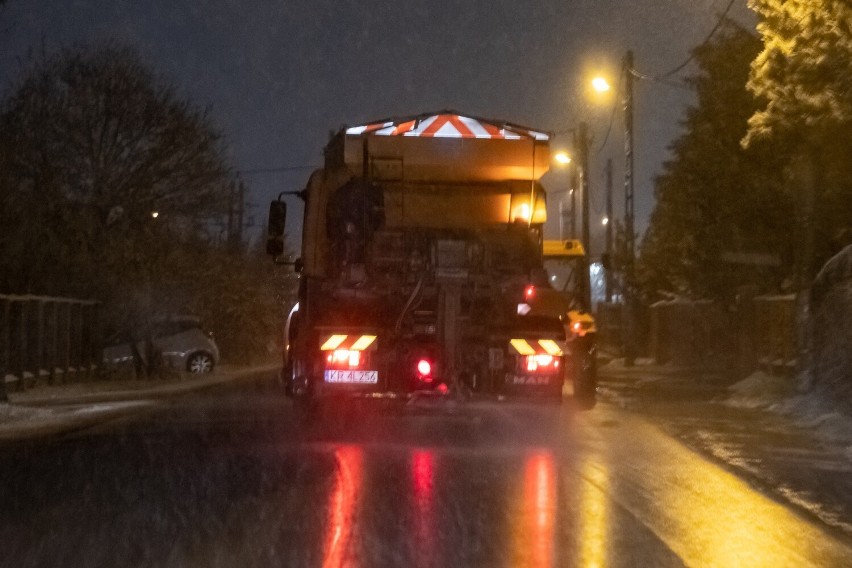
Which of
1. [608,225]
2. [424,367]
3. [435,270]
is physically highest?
[608,225]

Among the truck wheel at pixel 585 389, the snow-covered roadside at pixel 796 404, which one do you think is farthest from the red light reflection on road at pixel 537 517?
the truck wheel at pixel 585 389

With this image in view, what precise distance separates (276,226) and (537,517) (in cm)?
826

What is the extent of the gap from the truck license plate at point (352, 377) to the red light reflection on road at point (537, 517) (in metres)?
2.88

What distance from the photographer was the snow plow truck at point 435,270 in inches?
624

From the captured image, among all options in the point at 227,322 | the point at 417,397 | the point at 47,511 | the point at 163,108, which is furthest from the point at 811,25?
the point at 227,322

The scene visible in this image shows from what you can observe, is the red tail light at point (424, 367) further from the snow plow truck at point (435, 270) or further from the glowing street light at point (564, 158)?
the glowing street light at point (564, 158)

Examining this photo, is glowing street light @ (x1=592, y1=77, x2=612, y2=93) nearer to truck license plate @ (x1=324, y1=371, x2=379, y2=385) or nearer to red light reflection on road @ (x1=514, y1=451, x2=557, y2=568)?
truck license plate @ (x1=324, y1=371, x2=379, y2=385)

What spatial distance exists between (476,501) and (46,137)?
29189 millimetres

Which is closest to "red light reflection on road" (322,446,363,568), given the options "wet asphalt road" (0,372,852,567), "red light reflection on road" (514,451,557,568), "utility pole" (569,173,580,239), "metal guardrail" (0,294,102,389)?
"wet asphalt road" (0,372,852,567)

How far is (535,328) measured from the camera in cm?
1617

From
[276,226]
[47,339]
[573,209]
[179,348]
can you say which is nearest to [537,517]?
[276,226]

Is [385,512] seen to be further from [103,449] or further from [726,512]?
[103,449]

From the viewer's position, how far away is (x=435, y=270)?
1591 cm

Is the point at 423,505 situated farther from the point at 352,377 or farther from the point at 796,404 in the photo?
the point at 796,404
